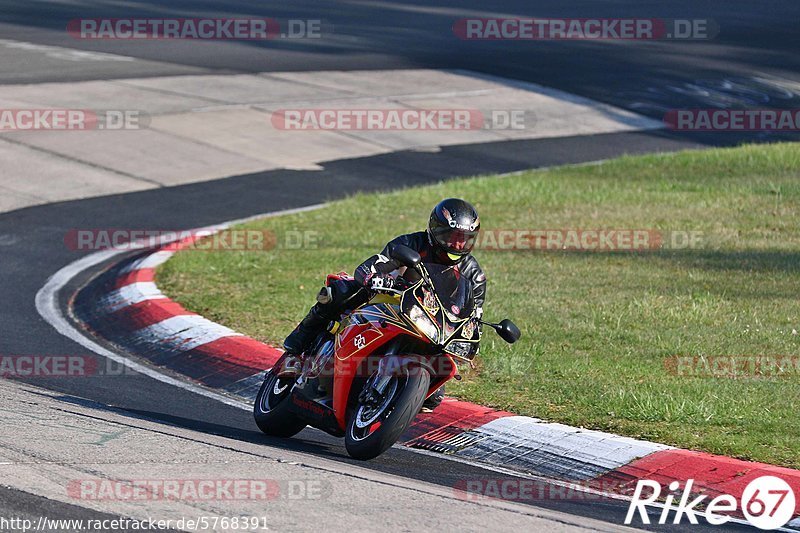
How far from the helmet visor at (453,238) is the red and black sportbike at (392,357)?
0.59 feet

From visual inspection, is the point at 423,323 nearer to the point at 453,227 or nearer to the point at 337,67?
the point at 453,227

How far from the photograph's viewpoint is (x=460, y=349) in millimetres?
7148

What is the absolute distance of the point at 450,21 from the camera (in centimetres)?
3900

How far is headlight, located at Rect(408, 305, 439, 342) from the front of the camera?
699 cm

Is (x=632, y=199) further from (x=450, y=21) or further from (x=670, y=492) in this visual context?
(x=450, y=21)

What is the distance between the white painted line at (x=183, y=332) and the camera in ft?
33.4

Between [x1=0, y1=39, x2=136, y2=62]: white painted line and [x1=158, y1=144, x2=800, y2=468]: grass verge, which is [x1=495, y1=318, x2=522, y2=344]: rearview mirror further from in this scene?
[x1=0, y1=39, x2=136, y2=62]: white painted line

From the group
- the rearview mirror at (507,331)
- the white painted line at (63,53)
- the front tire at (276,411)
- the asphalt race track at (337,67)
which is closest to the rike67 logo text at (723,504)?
the asphalt race track at (337,67)

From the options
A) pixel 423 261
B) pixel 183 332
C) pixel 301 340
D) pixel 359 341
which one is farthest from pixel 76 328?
pixel 423 261

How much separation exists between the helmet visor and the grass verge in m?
1.50

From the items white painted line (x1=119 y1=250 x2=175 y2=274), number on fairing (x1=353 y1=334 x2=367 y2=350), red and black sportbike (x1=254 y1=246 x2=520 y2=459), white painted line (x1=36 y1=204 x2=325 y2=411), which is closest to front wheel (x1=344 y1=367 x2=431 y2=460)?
red and black sportbike (x1=254 y1=246 x2=520 y2=459)

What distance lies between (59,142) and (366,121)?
6.15 meters

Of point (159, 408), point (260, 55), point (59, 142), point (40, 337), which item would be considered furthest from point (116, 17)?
point (159, 408)

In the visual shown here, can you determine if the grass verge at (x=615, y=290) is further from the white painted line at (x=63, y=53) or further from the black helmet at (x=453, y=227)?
the white painted line at (x=63, y=53)
